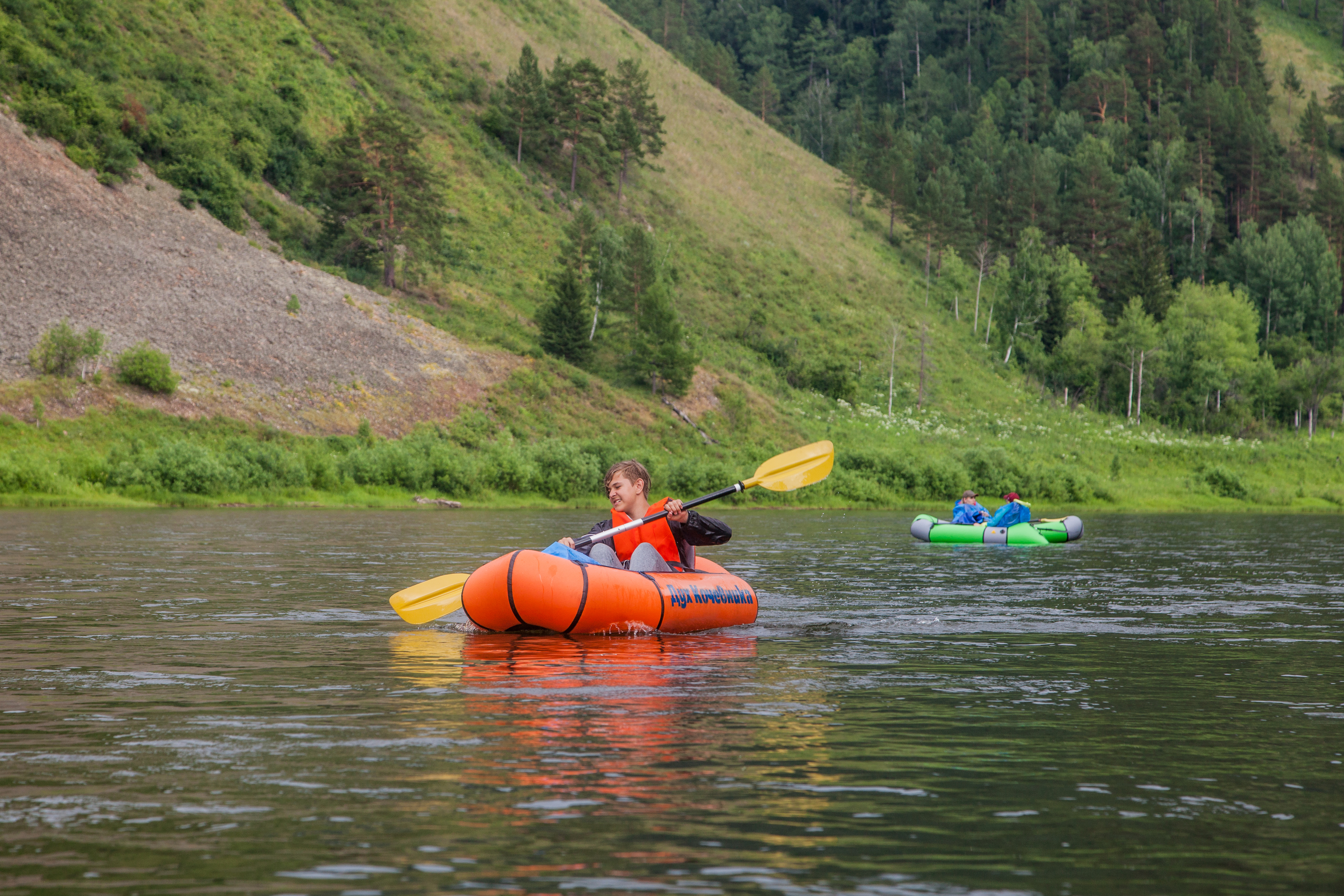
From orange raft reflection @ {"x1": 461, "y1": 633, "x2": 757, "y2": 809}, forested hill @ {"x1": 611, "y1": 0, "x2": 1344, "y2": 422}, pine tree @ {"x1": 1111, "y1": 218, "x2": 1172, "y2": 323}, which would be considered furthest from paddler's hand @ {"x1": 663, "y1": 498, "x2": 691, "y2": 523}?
pine tree @ {"x1": 1111, "y1": 218, "x2": 1172, "y2": 323}

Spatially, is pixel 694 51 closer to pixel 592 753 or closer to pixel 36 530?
pixel 36 530

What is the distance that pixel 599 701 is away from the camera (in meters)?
8.23

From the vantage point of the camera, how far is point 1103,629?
1273 cm

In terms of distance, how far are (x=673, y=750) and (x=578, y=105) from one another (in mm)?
71104

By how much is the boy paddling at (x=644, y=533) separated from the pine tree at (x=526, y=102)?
6314cm

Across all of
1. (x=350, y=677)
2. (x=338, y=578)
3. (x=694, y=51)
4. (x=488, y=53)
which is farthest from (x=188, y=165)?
(x=694, y=51)

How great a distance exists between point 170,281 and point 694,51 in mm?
86477

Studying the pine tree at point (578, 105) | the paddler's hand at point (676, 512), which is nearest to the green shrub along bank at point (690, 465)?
the pine tree at point (578, 105)

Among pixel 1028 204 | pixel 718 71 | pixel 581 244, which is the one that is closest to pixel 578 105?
pixel 581 244

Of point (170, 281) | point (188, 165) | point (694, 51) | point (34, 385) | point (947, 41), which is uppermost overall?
point (947, 41)

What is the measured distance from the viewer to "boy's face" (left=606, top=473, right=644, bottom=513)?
12234mm

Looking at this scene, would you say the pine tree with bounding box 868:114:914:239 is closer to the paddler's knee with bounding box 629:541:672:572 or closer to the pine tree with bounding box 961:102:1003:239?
the pine tree with bounding box 961:102:1003:239

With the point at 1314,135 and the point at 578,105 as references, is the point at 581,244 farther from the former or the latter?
the point at 1314,135

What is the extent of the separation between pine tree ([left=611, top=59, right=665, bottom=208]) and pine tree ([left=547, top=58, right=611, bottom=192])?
Result: 116cm
